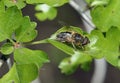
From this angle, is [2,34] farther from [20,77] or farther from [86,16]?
[86,16]

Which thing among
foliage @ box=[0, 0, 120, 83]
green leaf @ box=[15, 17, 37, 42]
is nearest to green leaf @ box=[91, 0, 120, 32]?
foliage @ box=[0, 0, 120, 83]

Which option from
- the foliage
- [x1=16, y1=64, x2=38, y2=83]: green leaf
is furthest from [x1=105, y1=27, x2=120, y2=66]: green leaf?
[x1=16, y1=64, x2=38, y2=83]: green leaf

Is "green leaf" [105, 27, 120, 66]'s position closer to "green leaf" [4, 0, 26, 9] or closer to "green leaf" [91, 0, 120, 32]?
"green leaf" [91, 0, 120, 32]

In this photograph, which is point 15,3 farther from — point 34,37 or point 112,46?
point 112,46

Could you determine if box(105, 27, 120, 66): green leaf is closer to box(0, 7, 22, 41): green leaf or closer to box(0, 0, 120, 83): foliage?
box(0, 0, 120, 83): foliage

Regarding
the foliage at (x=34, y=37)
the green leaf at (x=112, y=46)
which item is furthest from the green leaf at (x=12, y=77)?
the green leaf at (x=112, y=46)

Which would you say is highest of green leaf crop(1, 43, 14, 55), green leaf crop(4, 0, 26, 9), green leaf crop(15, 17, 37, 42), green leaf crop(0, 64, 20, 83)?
green leaf crop(4, 0, 26, 9)

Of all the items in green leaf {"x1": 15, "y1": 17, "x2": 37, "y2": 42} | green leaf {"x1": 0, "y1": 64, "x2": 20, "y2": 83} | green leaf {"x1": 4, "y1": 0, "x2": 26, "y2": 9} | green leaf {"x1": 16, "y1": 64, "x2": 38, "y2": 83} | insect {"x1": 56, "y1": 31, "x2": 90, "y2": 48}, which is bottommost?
green leaf {"x1": 0, "y1": 64, "x2": 20, "y2": 83}

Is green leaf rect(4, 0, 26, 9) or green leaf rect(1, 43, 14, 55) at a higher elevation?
green leaf rect(4, 0, 26, 9)

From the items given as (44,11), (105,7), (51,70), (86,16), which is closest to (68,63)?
(44,11)
